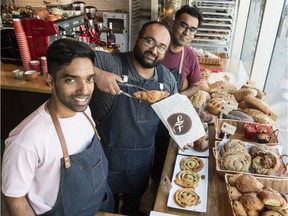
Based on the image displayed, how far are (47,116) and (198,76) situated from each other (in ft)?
5.02

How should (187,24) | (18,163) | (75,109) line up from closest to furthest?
1. (18,163)
2. (75,109)
3. (187,24)

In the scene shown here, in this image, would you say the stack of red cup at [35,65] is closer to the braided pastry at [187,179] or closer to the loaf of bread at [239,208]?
the braided pastry at [187,179]

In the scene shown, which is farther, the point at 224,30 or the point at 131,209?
the point at 224,30

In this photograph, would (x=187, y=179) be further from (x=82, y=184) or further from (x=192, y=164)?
(x=82, y=184)

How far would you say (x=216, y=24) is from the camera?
3.49 m

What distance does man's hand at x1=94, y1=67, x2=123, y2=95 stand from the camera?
143 centimetres

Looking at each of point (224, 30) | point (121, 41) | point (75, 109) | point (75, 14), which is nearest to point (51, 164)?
point (75, 109)

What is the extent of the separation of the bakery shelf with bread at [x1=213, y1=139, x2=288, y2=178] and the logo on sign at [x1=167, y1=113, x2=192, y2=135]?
0.81 feet

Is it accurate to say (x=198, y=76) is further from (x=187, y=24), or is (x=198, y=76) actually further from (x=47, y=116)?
(x=47, y=116)

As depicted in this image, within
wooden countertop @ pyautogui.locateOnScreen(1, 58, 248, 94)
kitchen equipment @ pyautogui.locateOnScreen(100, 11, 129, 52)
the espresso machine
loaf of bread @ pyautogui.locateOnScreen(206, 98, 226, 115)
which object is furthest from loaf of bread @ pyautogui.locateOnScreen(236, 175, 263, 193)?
kitchen equipment @ pyautogui.locateOnScreen(100, 11, 129, 52)

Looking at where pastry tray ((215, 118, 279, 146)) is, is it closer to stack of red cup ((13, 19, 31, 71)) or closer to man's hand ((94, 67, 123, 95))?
man's hand ((94, 67, 123, 95))

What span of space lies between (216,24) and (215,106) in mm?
1824

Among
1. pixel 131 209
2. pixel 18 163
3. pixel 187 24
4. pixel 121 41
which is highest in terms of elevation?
pixel 187 24

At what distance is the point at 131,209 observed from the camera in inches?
82.0
